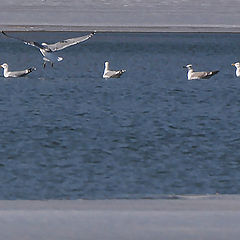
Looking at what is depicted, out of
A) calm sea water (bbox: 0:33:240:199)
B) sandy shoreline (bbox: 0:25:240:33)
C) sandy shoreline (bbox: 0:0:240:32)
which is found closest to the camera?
calm sea water (bbox: 0:33:240:199)

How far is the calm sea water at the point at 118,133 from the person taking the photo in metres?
9.40

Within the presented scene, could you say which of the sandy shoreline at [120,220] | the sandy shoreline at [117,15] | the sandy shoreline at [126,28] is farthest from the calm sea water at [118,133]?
the sandy shoreline at [117,15]

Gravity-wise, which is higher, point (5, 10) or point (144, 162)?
point (5, 10)

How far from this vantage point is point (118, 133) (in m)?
13.2

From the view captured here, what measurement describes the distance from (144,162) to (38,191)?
6.74 feet

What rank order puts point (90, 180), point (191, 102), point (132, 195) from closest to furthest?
point (132, 195)
point (90, 180)
point (191, 102)

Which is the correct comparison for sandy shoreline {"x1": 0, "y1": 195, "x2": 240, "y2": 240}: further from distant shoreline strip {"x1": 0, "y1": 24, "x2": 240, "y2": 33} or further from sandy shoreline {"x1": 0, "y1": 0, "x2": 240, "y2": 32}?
sandy shoreline {"x1": 0, "y1": 0, "x2": 240, "y2": 32}

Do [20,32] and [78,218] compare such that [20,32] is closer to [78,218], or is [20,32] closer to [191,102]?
[191,102]

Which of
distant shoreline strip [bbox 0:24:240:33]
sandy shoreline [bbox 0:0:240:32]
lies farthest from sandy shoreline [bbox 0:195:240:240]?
sandy shoreline [bbox 0:0:240:32]

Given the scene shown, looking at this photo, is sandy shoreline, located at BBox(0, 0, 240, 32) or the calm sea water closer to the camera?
the calm sea water

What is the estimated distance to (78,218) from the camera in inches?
241

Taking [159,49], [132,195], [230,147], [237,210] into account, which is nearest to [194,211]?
[237,210]

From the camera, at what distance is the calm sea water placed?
30.8 feet

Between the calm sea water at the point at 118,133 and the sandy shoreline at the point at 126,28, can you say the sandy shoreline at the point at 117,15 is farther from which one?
the calm sea water at the point at 118,133
